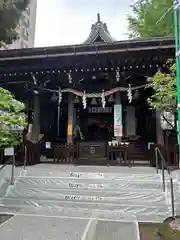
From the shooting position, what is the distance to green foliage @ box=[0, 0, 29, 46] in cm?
1084

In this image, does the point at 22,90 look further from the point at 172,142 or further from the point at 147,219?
the point at 147,219

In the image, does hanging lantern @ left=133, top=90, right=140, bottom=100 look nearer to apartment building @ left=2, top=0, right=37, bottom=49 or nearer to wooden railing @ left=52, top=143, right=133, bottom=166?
wooden railing @ left=52, top=143, right=133, bottom=166

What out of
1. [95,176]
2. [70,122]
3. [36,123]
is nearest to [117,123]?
[70,122]

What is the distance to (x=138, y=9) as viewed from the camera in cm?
1812

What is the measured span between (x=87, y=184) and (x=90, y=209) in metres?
1.02

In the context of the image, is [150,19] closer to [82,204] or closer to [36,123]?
[36,123]

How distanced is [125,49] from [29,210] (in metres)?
6.25

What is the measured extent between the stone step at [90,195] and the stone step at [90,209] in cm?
16

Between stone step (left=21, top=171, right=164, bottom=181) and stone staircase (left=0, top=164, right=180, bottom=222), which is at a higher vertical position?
stone step (left=21, top=171, right=164, bottom=181)

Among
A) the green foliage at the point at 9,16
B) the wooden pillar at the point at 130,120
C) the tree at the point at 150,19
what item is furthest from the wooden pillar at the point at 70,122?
the tree at the point at 150,19

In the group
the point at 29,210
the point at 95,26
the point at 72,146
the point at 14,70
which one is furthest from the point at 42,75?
the point at 29,210

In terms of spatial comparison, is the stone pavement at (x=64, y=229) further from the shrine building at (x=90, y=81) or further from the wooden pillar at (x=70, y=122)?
the wooden pillar at (x=70, y=122)

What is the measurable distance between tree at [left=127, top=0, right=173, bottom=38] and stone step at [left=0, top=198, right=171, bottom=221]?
438 inches

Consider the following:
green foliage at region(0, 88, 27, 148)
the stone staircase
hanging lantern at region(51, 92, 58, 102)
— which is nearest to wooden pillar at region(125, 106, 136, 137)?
hanging lantern at region(51, 92, 58, 102)
